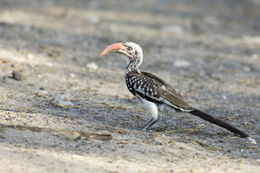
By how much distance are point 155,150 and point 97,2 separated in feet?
36.0

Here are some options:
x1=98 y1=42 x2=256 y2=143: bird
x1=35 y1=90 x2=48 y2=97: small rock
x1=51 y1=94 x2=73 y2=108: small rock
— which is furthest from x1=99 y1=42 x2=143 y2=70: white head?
x1=35 y1=90 x2=48 y2=97: small rock

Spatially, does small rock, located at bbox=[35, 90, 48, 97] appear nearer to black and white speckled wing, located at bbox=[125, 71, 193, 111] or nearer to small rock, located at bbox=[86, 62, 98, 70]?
black and white speckled wing, located at bbox=[125, 71, 193, 111]

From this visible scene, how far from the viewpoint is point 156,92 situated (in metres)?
5.69

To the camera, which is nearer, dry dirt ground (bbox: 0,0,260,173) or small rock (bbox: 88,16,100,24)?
dry dirt ground (bbox: 0,0,260,173)

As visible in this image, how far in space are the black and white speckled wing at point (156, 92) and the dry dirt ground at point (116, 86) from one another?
0.33 meters

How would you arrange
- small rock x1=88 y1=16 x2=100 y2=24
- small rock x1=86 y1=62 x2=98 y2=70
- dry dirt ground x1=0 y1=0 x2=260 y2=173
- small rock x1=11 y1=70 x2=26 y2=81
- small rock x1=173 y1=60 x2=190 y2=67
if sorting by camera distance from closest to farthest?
dry dirt ground x1=0 y1=0 x2=260 y2=173 < small rock x1=11 y1=70 x2=26 y2=81 < small rock x1=86 y1=62 x2=98 y2=70 < small rock x1=173 y1=60 x2=190 y2=67 < small rock x1=88 y1=16 x2=100 y2=24

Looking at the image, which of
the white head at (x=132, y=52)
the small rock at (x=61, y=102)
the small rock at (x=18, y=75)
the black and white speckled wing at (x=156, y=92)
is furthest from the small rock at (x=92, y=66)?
the black and white speckled wing at (x=156, y=92)

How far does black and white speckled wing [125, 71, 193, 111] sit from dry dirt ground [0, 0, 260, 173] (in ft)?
1.07

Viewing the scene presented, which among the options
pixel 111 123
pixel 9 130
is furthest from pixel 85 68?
pixel 9 130

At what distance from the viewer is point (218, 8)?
637 inches

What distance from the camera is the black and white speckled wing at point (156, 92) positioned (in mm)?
5675

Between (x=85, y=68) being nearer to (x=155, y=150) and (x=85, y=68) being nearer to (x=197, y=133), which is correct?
(x=197, y=133)

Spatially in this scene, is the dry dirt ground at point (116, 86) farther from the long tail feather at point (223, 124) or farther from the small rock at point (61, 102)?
the long tail feather at point (223, 124)

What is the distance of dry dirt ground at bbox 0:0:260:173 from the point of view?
4.73 metres
